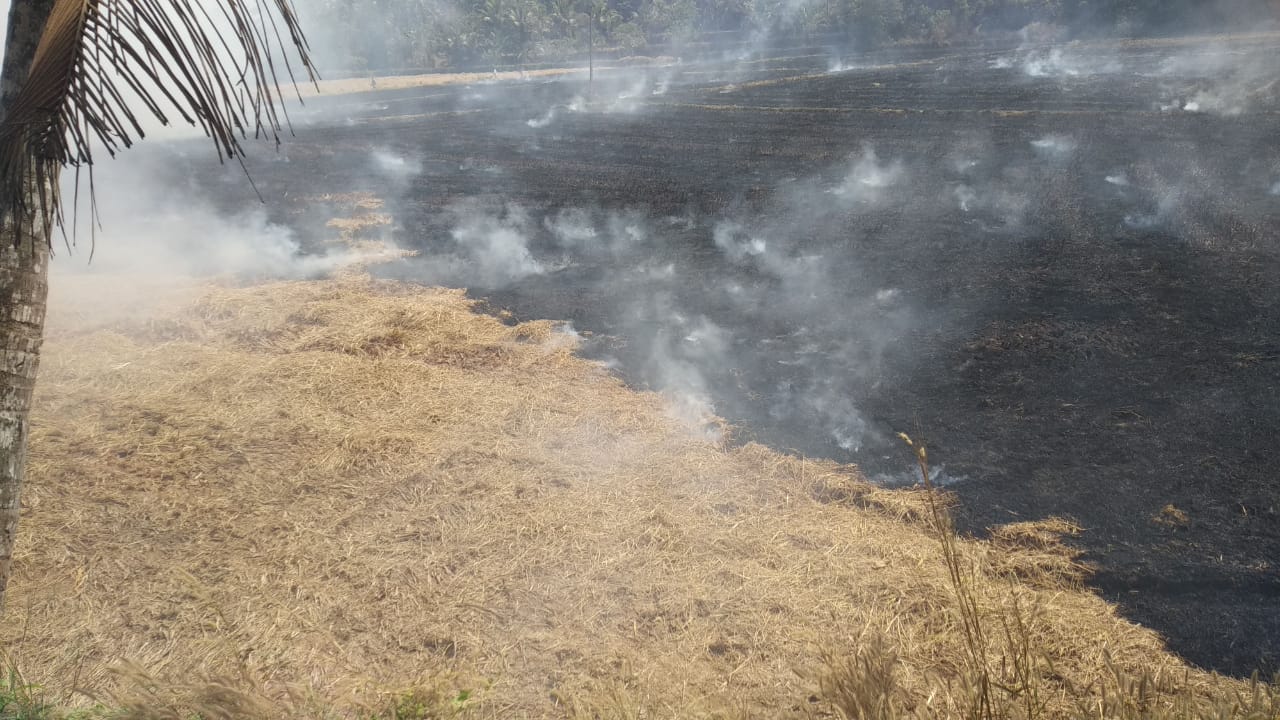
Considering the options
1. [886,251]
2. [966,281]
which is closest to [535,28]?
[886,251]

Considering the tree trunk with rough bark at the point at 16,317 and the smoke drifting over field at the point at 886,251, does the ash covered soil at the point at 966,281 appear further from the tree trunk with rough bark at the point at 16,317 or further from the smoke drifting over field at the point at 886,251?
the tree trunk with rough bark at the point at 16,317

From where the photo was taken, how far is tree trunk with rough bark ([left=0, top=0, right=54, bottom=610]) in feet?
5.52

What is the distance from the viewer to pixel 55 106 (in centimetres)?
145

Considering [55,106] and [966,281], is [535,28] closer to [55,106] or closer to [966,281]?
[966,281]

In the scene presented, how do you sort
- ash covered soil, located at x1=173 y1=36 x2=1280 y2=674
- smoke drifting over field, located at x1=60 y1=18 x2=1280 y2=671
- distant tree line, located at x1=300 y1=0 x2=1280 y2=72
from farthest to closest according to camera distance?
1. distant tree line, located at x1=300 y1=0 x2=1280 y2=72
2. smoke drifting over field, located at x1=60 y1=18 x2=1280 y2=671
3. ash covered soil, located at x1=173 y1=36 x2=1280 y2=674

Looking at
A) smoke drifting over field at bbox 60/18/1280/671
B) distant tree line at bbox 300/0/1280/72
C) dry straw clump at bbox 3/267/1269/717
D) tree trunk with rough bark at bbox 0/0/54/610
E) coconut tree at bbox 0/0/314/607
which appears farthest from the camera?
distant tree line at bbox 300/0/1280/72

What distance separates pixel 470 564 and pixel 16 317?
A: 2.46 meters

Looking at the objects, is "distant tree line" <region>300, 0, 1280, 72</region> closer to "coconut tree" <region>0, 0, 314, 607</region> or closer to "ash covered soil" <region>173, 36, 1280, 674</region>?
"ash covered soil" <region>173, 36, 1280, 674</region>

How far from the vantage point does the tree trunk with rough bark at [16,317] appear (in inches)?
66.2

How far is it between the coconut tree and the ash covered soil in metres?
4.13

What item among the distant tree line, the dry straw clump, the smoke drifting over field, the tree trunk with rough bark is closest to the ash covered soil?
the smoke drifting over field

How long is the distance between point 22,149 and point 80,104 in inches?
12.0

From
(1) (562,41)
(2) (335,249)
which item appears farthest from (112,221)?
(1) (562,41)

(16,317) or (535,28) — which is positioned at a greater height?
(535,28)
